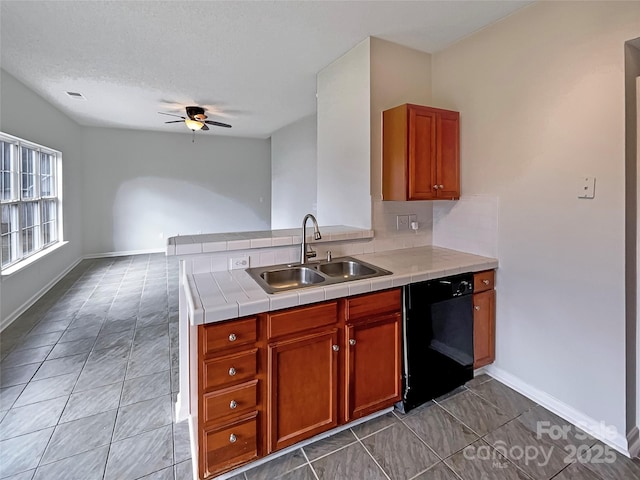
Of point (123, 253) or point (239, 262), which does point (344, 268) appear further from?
point (123, 253)

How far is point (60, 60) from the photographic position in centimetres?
312

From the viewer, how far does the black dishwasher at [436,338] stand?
1950 millimetres

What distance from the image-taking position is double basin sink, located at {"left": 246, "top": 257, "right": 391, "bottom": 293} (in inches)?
77.8

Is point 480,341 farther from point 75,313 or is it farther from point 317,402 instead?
point 75,313

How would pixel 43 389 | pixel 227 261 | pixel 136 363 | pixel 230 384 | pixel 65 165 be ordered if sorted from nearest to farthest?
pixel 230 384 < pixel 227 261 < pixel 43 389 < pixel 136 363 < pixel 65 165

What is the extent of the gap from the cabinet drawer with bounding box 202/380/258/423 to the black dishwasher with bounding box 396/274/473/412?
3.02 ft

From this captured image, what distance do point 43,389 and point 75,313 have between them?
1614 millimetres

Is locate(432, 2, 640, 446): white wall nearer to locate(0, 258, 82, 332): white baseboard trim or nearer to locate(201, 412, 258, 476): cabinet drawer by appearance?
locate(201, 412, 258, 476): cabinet drawer

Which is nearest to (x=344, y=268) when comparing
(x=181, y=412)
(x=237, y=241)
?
(x=237, y=241)

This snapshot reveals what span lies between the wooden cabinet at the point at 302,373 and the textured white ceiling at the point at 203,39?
1.96 metres

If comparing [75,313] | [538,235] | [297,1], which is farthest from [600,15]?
[75,313]

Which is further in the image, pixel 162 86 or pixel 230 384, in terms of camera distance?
pixel 162 86

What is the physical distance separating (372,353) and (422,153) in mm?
1432

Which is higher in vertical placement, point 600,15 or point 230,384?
point 600,15
